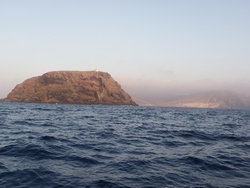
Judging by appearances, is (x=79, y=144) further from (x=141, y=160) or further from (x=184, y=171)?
(x=184, y=171)

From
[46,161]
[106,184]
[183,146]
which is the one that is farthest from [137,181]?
[183,146]

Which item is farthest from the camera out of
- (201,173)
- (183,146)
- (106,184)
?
(183,146)

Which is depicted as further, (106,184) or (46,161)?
(46,161)

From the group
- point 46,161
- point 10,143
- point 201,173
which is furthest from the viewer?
point 10,143

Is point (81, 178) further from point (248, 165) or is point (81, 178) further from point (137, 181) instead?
point (248, 165)

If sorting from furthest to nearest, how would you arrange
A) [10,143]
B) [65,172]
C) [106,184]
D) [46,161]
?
[10,143], [46,161], [65,172], [106,184]

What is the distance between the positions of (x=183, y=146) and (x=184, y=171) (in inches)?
269

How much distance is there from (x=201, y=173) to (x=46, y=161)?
758 centimetres

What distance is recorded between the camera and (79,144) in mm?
16469

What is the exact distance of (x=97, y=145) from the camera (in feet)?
54.2

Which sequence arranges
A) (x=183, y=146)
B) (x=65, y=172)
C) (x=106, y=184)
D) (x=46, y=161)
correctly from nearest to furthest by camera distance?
(x=106, y=184) < (x=65, y=172) < (x=46, y=161) < (x=183, y=146)

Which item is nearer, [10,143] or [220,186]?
[220,186]

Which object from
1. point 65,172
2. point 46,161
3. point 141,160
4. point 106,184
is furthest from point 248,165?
point 46,161

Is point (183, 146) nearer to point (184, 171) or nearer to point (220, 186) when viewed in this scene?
point (184, 171)
